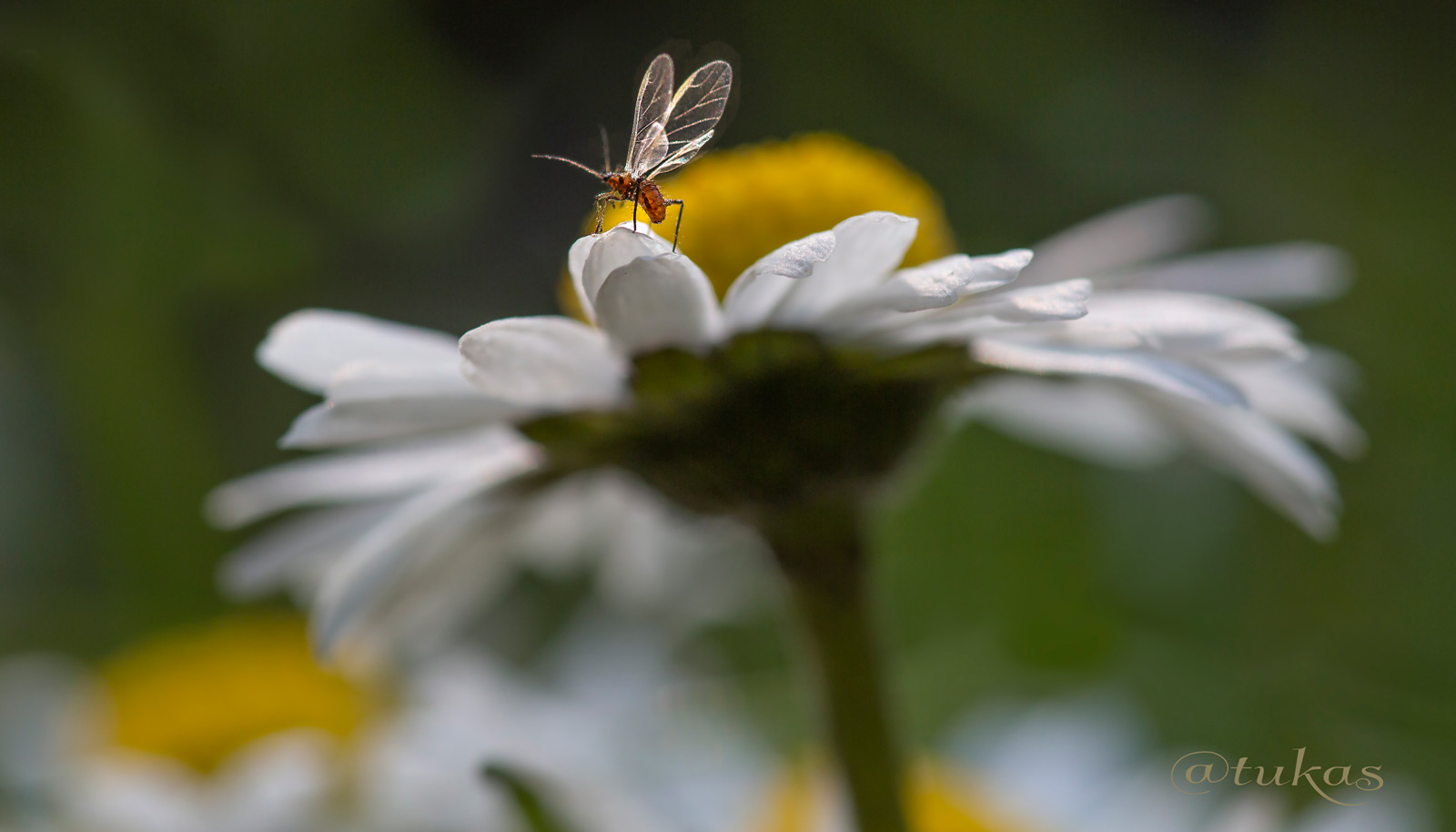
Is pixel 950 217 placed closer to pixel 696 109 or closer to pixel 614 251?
pixel 696 109

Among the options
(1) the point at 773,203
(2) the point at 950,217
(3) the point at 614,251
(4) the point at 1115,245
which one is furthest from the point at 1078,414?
(2) the point at 950,217

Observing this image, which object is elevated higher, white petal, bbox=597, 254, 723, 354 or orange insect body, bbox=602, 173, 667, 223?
orange insect body, bbox=602, 173, 667, 223

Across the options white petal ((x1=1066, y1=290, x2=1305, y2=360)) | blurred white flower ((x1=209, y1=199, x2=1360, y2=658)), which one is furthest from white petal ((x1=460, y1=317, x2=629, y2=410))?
white petal ((x1=1066, y1=290, x2=1305, y2=360))

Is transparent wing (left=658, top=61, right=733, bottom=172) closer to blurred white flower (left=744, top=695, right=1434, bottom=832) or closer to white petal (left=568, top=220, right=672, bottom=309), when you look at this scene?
white petal (left=568, top=220, right=672, bottom=309)

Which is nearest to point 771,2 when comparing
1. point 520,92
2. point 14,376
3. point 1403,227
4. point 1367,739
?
point 520,92

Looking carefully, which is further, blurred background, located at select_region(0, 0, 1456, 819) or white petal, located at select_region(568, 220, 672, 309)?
blurred background, located at select_region(0, 0, 1456, 819)

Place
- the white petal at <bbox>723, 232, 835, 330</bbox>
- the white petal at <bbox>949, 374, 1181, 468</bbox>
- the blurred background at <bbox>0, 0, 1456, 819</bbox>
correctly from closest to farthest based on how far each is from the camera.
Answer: the white petal at <bbox>723, 232, 835, 330</bbox> → the white petal at <bbox>949, 374, 1181, 468</bbox> → the blurred background at <bbox>0, 0, 1456, 819</bbox>
